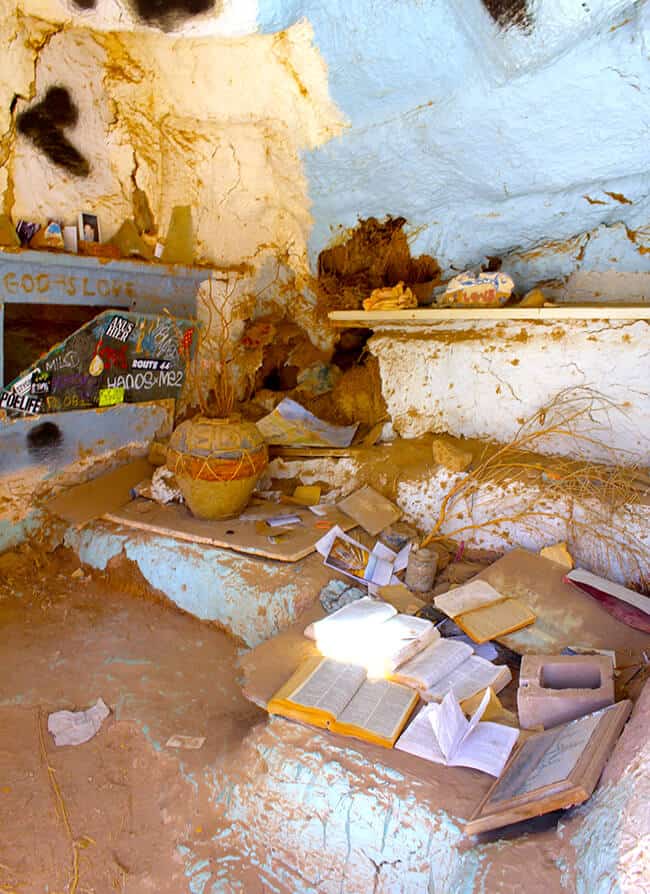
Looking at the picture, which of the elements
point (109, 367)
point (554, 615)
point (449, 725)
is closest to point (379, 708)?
point (449, 725)

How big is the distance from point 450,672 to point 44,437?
283 cm

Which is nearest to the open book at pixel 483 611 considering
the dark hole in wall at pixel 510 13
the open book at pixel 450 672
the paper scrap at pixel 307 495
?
the open book at pixel 450 672

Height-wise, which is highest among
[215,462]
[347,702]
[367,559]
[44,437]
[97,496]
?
[44,437]

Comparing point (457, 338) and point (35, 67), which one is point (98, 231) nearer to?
point (35, 67)

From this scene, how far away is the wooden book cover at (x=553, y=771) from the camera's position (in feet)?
5.62

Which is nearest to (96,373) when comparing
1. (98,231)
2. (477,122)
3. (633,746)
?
(98,231)

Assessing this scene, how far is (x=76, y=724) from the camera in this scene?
2.68m

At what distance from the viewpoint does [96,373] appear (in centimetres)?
396

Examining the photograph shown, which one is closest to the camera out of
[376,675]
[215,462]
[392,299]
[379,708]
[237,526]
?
[379,708]

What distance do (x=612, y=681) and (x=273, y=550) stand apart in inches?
73.5

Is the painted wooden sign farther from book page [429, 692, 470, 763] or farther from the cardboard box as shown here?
the cardboard box

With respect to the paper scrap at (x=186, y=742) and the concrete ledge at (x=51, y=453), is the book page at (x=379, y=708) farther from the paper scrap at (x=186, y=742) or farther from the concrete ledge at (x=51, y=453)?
the concrete ledge at (x=51, y=453)

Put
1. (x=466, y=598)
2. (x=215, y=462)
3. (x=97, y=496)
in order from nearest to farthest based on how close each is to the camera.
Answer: (x=466, y=598) → (x=215, y=462) → (x=97, y=496)

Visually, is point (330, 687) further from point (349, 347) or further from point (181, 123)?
point (181, 123)
